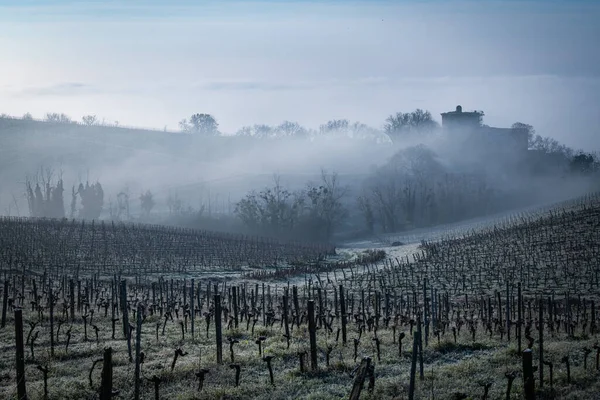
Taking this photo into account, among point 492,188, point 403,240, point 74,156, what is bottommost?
point 403,240

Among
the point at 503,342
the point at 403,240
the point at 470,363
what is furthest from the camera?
the point at 403,240

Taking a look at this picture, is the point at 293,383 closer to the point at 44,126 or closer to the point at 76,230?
the point at 76,230

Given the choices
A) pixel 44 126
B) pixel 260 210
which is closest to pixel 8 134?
pixel 44 126

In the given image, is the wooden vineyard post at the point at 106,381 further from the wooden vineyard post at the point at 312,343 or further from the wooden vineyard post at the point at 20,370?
the wooden vineyard post at the point at 312,343

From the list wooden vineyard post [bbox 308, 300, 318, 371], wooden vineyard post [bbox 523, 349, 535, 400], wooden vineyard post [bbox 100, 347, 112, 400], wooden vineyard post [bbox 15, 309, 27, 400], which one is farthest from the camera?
wooden vineyard post [bbox 308, 300, 318, 371]

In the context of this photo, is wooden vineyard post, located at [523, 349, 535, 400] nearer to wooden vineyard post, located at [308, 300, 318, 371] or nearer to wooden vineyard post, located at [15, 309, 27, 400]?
wooden vineyard post, located at [308, 300, 318, 371]

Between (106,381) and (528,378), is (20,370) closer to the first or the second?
(106,381)

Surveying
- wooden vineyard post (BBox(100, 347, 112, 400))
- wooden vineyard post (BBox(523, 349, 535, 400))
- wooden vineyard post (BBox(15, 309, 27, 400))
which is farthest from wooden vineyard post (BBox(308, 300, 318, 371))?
wooden vineyard post (BBox(15, 309, 27, 400))

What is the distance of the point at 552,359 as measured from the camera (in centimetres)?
1575

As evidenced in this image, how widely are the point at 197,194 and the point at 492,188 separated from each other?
51.1 metres

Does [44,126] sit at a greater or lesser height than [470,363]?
greater

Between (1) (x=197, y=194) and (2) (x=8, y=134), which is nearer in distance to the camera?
(1) (x=197, y=194)

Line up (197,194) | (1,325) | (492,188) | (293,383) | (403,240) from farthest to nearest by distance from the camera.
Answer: (197,194) → (492,188) → (403,240) → (1,325) → (293,383)

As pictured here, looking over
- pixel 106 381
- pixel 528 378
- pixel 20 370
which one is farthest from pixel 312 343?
pixel 20 370
